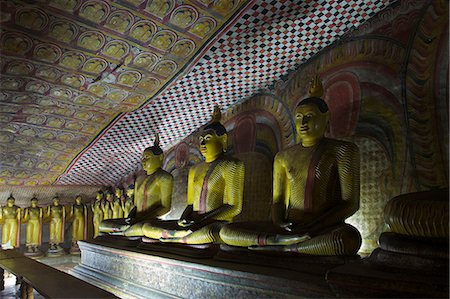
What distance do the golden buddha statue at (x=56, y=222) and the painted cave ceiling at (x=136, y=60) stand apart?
1342 mm

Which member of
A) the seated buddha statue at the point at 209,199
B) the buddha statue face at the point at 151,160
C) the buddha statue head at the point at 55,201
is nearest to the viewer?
the seated buddha statue at the point at 209,199

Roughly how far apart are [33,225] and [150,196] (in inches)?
146

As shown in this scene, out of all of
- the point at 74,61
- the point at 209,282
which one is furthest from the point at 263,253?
the point at 74,61

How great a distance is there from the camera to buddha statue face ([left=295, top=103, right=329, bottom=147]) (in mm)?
3215

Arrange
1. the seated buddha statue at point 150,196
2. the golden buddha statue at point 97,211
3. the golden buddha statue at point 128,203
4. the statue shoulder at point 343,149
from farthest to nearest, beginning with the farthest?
the golden buddha statue at point 97,211 < the golden buddha statue at point 128,203 < the seated buddha statue at point 150,196 < the statue shoulder at point 343,149

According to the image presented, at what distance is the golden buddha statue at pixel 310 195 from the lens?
104 inches

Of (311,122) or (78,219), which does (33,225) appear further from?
(311,122)

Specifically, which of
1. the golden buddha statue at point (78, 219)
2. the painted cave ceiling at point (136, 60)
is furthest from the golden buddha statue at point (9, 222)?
the golden buddha statue at point (78, 219)

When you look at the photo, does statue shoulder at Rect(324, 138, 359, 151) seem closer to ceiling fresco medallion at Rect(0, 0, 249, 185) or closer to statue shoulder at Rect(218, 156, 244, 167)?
statue shoulder at Rect(218, 156, 244, 167)

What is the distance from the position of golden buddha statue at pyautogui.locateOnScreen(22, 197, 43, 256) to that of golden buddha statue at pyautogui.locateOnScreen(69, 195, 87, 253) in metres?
0.61

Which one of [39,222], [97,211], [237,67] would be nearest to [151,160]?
[237,67]

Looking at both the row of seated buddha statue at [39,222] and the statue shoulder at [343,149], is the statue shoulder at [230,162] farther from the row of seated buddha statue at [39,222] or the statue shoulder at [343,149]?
the row of seated buddha statue at [39,222]

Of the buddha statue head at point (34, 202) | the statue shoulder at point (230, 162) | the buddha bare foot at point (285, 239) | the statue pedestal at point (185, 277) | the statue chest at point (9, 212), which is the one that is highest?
the statue shoulder at point (230, 162)

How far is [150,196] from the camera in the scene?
16.0 ft
